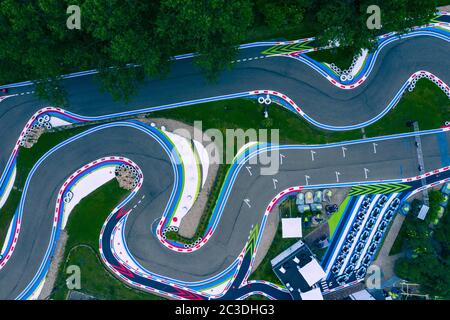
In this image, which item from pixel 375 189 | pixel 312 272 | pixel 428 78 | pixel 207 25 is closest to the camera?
pixel 207 25

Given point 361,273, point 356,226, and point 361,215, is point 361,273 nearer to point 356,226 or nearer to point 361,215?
point 356,226

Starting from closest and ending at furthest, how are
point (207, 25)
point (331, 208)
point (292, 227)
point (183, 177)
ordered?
point (207, 25), point (292, 227), point (331, 208), point (183, 177)

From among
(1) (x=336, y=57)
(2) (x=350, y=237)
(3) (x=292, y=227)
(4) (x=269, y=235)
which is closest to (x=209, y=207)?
(4) (x=269, y=235)

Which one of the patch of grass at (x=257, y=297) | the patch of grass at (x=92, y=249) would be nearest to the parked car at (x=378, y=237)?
the patch of grass at (x=257, y=297)

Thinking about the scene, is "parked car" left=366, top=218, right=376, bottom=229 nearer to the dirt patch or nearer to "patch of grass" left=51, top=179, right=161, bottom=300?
"patch of grass" left=51, top=179, right=161, bottom=300

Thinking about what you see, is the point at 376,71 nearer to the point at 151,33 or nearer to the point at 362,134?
the point at 362,134

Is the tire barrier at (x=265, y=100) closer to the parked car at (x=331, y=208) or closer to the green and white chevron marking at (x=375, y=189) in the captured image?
the parked car at (x=331, y=208)

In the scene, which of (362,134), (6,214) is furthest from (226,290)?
(6,214)
